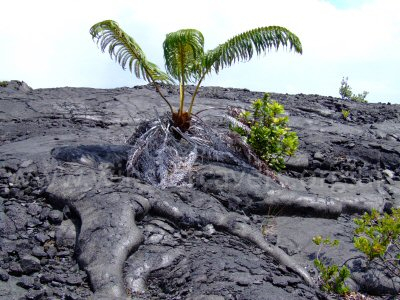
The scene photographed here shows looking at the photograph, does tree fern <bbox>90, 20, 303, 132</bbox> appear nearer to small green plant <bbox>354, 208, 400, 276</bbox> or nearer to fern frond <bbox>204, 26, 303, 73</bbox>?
fern frond <bbox>204, 26, 303, 73</bbox>

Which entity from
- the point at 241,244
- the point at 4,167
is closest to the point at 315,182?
the point at 241,244

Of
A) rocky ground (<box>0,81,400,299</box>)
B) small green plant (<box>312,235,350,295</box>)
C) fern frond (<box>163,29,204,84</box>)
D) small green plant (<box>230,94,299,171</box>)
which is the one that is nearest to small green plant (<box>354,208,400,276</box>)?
rocky ground (<box>0,81,400,299</box>)

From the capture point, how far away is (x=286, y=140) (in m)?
6.91

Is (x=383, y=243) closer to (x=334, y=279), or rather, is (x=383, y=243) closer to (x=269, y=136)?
(x=334, y=279)

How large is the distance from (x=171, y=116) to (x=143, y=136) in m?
0.64

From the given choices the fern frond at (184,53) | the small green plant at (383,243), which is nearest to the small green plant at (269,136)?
the fern frond at (184,53)

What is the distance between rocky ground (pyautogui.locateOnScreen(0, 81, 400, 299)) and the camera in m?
4.12

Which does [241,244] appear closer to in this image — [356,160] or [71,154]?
[71,154]

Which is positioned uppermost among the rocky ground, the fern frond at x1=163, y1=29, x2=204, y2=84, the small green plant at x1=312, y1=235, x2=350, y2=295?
the fern frond at x1=163, y1=29, x2=204, y2=84

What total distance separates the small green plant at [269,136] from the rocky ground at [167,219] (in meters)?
0.38

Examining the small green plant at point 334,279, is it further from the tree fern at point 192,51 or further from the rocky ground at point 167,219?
the tree fern at point 192,51

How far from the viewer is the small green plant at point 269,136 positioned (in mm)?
6965

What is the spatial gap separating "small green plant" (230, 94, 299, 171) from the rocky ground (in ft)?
1.24

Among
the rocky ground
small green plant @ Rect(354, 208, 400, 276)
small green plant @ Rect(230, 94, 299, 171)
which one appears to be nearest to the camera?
the rocky ground
